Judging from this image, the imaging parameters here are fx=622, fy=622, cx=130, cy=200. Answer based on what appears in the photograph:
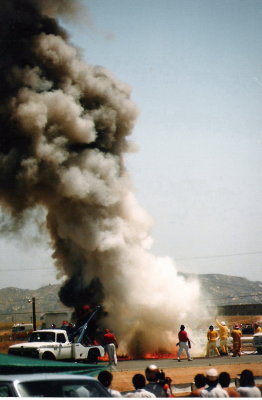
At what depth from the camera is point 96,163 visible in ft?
85.1

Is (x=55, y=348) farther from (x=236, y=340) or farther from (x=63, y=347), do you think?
(x=236, y=340)

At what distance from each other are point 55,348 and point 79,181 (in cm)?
767

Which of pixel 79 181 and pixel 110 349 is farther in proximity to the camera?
pixel 79 181

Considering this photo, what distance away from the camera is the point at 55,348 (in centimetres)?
1956

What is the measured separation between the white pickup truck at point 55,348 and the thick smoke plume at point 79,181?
3.58 meters

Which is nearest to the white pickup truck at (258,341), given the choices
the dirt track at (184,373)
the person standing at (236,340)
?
the person standing at (236,340)

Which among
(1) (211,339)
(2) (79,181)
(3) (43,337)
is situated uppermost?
(2) (79,181)

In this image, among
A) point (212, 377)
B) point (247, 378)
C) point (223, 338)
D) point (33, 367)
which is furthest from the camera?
point (223, 338)

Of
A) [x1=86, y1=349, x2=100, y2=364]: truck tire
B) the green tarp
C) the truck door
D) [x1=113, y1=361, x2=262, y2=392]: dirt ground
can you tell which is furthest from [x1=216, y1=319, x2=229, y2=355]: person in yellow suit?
the green tarp

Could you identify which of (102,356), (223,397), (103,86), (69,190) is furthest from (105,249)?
(223,397)

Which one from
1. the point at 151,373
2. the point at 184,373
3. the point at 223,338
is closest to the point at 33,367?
the point at 151,373

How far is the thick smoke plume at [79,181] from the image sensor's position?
24781 millimetres

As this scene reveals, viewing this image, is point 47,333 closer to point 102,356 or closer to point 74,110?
point 102,356

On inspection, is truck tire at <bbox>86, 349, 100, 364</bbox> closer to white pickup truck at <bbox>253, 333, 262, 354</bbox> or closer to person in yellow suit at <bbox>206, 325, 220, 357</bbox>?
person in yellow suit at <bbox>206, 325, 220, 357</bbox>
